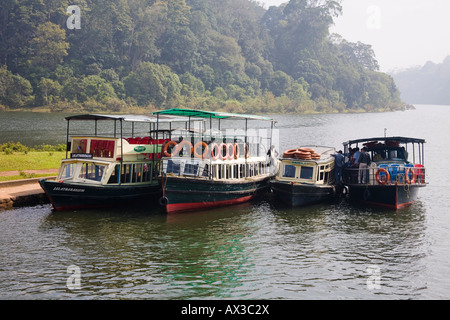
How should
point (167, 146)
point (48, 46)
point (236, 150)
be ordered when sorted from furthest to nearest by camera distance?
point (48, 46), point (236, 150), point (167, 146)

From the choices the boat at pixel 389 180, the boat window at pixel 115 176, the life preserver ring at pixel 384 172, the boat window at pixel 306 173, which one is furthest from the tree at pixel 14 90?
the life preserver ring at pixel 384 172

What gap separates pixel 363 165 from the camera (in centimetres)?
3359

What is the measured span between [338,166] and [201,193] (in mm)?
10365

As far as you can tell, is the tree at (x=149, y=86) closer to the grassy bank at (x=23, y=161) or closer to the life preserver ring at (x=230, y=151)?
the grassy bank at (x=23, y=161)

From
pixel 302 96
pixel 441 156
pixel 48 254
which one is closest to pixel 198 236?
pixel 48 254

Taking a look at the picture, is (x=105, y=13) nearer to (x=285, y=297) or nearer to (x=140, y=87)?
(x=140, y=87)

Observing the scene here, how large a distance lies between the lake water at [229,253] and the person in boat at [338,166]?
224cm

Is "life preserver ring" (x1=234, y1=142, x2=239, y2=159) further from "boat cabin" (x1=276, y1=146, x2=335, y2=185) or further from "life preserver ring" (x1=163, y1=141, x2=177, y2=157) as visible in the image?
"life preserver ring" (x1=163, y1=141, x2=177, y2=157)

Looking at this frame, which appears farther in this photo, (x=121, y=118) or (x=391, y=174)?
(x=391, y=174)

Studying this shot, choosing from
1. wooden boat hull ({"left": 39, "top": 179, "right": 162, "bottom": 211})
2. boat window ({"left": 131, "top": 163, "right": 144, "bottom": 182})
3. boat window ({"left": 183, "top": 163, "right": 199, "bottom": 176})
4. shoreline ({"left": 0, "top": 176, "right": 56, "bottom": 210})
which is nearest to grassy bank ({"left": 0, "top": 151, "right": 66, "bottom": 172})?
shoreline ({"left": 0, "top": 176, "right": 56, "bottom": 210})

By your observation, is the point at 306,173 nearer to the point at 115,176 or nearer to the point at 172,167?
the point at 172,167

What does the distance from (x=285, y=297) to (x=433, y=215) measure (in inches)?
666

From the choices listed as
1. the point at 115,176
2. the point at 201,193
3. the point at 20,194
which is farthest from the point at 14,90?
the point at 201,193

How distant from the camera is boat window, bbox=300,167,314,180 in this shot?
32.5 m
